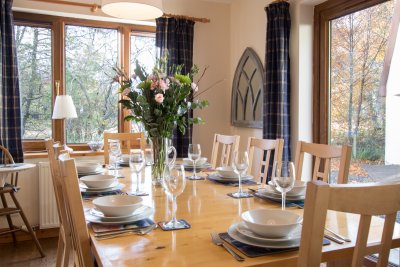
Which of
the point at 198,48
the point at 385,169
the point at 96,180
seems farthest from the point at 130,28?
the point at 385,169

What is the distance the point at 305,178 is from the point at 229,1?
7.39ft

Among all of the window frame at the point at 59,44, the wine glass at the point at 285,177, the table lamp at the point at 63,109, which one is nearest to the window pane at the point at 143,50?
the window frame at the point at 59,44

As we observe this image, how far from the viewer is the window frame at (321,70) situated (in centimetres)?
307

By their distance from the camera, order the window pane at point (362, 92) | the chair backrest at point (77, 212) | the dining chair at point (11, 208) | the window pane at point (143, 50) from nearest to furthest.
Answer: the chair backrest at point (77, 212), the window pane at point (362, 92), the dining chair at point (11, 208), the window pane at point (143, 50)

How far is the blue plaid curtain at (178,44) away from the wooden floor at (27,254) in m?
1.51

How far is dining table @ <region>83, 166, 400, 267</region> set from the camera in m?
0.93

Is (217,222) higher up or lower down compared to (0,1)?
lower down

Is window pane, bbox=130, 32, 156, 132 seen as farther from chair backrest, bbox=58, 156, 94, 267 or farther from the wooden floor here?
chair backrest, bbox=58, 156, 94, 267

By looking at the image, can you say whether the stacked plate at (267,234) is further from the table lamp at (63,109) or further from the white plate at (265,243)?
the table lamp at (63,109)

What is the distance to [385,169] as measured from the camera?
2.52 metres

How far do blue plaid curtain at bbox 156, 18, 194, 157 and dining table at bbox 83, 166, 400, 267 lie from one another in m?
2.12

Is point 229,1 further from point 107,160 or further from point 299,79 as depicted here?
point 107,160

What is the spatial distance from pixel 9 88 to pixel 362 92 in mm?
3035

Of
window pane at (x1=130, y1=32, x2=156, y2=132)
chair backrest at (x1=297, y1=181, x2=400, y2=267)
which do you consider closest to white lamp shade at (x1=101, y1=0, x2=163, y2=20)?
window pane at (x1=130, y1=32, x2=156, y2=132)
